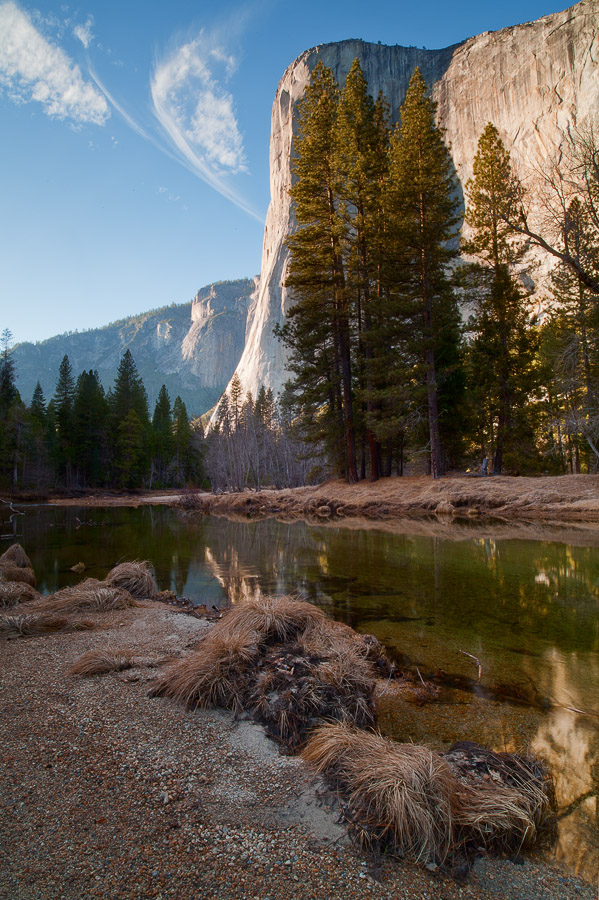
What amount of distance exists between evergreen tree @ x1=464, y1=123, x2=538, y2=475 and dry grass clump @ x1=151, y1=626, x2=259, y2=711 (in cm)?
1865

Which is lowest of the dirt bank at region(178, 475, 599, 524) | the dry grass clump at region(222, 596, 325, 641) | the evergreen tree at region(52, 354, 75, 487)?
the dry grass clump at region(222, 596, 325, 641)

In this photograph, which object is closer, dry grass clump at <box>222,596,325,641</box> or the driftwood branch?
the driftwood branch

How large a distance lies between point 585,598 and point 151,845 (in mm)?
6716

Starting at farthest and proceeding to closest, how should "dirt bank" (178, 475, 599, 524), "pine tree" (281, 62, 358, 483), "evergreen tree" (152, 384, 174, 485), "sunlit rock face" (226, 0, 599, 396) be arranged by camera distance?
"evergreen tree" (152, 384, 174, 485)
"sunlit rock face" (226, 0, 599, 396)
"pine tree" (281, 62, 358, 483)
"dirt bank" (178, 475, 599, 524)

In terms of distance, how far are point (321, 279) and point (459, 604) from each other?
62.5 feet

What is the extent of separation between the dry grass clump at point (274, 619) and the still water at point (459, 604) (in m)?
1.11

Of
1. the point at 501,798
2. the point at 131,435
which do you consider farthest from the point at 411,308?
the point at 131,435

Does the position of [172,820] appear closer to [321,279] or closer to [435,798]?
[435,798]

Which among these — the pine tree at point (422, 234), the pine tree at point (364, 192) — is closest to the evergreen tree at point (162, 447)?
the pine tree at point (364, 192)

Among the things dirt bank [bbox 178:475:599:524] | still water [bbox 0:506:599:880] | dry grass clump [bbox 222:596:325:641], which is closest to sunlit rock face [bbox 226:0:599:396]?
dirt bank [bbox 178:475:599:524]

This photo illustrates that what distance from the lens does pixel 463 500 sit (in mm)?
16797

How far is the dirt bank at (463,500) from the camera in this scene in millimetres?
14773

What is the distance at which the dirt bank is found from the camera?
48.5 feet

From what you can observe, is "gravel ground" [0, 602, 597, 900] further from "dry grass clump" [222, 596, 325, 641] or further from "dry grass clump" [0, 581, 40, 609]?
"dry grass clump" [0, 581, 40, 609]
